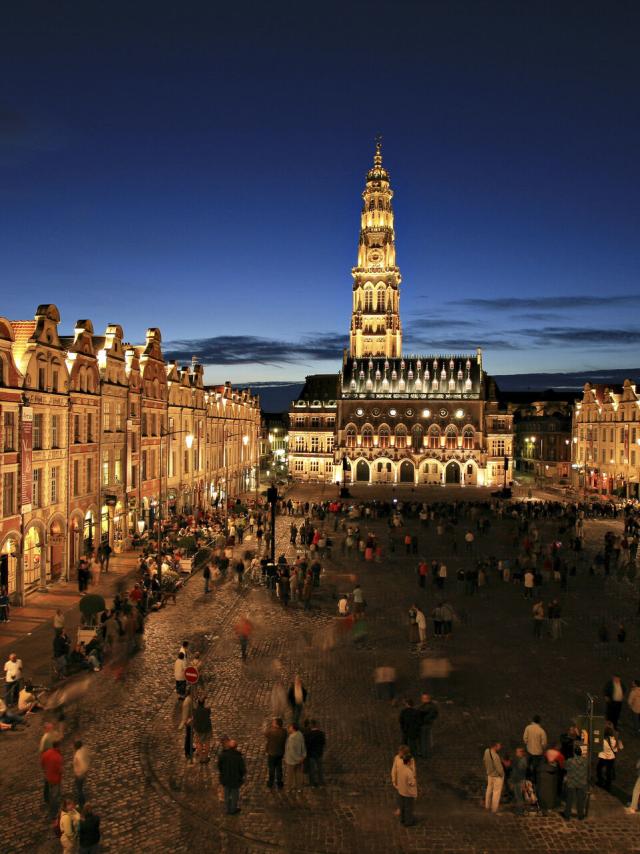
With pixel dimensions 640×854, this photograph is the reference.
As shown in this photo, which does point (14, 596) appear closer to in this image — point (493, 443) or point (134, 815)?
point (134, 815)

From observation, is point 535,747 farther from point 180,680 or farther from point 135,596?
point 135,596

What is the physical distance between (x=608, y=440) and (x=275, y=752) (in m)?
68.6

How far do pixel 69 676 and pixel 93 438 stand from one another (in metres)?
17.6

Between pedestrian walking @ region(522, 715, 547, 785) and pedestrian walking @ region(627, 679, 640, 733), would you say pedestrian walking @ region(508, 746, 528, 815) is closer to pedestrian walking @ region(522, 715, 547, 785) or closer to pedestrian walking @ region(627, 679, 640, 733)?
pedestrian walking @ region(522, 715, 547, 785)

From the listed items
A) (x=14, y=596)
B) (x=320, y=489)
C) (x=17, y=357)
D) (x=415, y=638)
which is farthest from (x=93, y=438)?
(x=320, y=489)

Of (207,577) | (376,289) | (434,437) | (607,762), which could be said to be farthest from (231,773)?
(376,289)

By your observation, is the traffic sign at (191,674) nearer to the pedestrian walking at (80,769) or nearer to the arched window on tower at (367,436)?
the pedestrian walking at (80,769)

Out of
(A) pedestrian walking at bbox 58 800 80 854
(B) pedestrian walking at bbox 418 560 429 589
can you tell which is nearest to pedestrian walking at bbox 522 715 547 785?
(A) pedestrian walking at bbox 58 800 80 854

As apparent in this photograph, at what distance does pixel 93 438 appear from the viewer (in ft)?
110

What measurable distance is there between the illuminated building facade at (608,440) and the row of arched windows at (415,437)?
16058 mm

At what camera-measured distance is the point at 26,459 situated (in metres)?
26.4

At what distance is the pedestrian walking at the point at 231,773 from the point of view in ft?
37.1

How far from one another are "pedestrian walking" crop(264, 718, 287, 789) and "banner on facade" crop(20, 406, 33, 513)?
17.4 metres

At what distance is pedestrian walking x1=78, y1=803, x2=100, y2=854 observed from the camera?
9.70 metres
